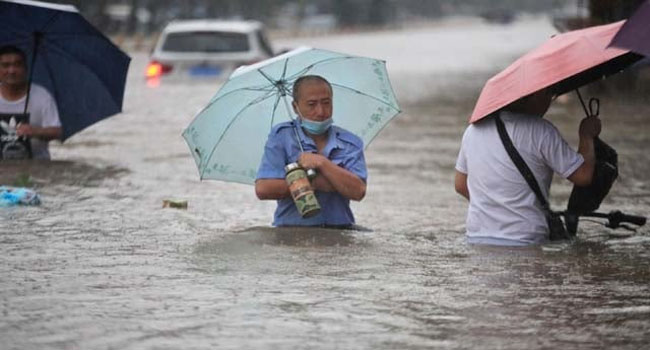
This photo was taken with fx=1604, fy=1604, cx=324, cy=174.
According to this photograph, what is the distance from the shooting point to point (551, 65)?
8.77 metres

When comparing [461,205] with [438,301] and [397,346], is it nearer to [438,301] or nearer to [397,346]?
[438,301]

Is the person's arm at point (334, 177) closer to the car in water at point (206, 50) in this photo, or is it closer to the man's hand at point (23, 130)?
the man's hand at point (23, 130)

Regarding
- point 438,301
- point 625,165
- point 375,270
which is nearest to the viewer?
point 438,301

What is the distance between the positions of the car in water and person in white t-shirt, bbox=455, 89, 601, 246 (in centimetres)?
1527

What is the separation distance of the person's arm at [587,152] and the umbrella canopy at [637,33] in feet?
4.02

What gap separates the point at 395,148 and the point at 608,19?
8755mm

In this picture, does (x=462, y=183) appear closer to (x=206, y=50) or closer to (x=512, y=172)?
(x=512, y=172)

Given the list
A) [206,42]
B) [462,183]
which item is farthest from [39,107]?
[206,42]

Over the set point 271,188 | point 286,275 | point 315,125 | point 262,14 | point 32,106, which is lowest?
point 286,275

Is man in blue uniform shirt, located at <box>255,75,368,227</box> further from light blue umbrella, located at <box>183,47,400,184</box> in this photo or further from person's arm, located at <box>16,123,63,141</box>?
person's arm, located at <box>16,123,63,141</box>

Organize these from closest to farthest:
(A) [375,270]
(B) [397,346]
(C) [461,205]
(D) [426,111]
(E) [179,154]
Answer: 1. (B) [397,346]
2. (A) [375,270]
3. (C) [461,205]
4. (E) [179,154]
5. (D) [426,111]

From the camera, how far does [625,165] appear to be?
1595 centimetres

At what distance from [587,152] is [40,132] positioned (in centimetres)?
598

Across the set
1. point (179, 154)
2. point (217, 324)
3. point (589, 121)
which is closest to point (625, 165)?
point (179, 154)
